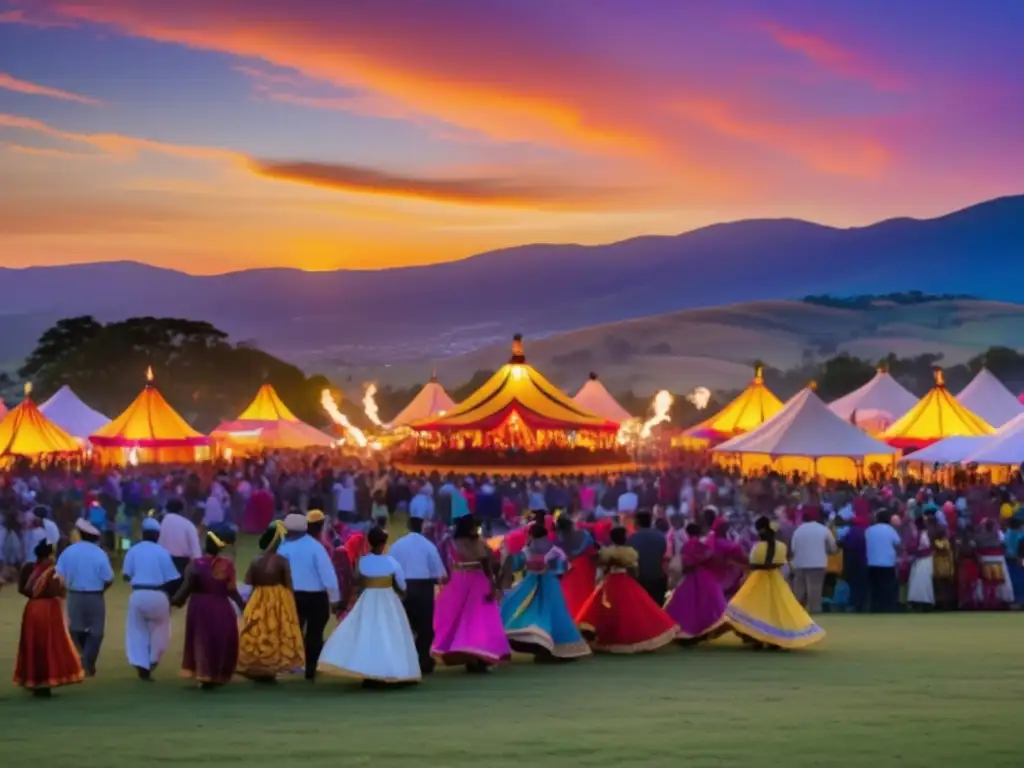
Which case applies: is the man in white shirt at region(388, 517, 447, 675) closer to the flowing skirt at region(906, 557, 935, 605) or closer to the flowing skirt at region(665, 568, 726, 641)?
the flowing skirt at region(665, 568, 726, 641)

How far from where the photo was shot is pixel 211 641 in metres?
13.2

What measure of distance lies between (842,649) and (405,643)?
16.1 ft

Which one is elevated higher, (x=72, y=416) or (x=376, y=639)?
(x=72, y=416)

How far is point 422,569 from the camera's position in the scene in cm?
1407

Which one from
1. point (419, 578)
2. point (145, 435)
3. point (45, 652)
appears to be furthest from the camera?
point (145, 435)

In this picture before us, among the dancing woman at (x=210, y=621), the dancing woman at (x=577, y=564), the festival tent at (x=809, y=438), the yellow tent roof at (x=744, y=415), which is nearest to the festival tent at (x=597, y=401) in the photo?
the yellow tent roof at (x=744, y=415)

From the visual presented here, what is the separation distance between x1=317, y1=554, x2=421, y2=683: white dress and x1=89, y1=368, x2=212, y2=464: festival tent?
3464 cm

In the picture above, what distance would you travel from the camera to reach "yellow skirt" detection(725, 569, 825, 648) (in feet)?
52.1

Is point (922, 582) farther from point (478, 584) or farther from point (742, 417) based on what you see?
point (742, 417)

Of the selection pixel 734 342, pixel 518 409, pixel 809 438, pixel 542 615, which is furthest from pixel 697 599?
pixel 734 342

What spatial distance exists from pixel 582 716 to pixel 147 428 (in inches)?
1476

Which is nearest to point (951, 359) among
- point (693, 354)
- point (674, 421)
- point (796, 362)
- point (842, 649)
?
point (796, 362)

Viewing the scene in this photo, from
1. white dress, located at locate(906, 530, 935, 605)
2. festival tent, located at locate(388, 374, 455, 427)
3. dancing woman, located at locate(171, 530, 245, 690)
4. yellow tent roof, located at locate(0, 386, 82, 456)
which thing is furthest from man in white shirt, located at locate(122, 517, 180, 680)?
festival tent, located at locate(388, 374, 455, 427)

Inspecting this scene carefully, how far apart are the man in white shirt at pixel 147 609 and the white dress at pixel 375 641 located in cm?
164
